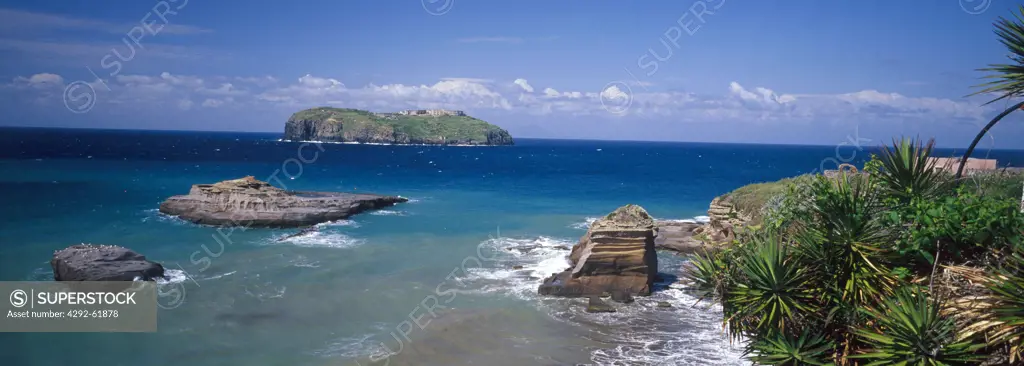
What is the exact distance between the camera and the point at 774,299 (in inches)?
319

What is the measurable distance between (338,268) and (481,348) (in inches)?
485

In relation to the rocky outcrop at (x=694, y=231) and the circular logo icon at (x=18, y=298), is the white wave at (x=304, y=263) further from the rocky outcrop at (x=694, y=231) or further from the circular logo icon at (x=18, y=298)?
the rocky outcrop at (x=694, y=231)

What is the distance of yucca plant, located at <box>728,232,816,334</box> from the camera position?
808 cm

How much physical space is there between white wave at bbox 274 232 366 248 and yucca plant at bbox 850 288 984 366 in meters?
28.9

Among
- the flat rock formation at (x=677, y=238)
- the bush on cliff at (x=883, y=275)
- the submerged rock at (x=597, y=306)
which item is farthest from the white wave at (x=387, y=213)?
the bush on cliff at (x=883, y=275)

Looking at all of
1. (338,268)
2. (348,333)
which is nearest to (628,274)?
(348,333)

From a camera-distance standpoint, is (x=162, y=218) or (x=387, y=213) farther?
(x=387, y=213)

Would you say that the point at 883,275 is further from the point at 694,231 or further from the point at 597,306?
the point at 694,231

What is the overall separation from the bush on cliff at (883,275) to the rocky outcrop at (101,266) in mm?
22312

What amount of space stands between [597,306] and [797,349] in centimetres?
1340

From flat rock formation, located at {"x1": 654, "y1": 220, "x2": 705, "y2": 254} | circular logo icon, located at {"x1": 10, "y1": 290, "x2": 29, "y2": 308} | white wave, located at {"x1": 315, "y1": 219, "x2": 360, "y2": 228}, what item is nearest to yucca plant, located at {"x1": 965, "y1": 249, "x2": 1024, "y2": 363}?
flat rock formation, located at {"x1": 654, "y1": 220, "x2": 705, "y2": 254}

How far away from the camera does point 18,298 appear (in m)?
→ 22.0

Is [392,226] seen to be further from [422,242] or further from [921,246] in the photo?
[921,246]

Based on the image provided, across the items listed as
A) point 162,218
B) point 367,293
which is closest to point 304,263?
point 367,293
